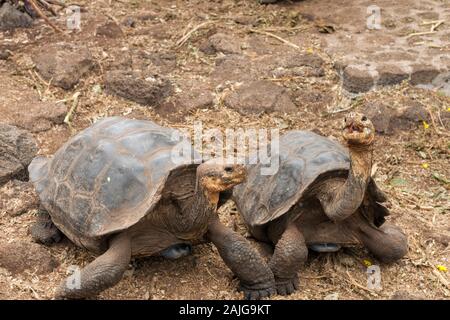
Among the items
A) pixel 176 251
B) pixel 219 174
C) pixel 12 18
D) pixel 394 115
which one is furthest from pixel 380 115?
pixel 12 18

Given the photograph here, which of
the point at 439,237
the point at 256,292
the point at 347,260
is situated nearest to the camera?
the point at 256,292

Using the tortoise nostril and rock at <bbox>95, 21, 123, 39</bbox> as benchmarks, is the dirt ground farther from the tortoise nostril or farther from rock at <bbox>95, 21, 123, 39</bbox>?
the tortoise nostril

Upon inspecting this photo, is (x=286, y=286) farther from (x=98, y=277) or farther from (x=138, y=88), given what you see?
(x=138, y=88)

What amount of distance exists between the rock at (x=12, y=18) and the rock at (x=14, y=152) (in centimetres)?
200

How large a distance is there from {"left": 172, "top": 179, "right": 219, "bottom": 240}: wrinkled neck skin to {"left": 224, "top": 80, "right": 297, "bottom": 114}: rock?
83.4 inches

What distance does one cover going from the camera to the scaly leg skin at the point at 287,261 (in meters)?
3.60

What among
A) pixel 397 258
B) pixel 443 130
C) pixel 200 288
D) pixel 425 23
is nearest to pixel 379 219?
pixel 397 258

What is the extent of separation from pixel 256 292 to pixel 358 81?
266cm

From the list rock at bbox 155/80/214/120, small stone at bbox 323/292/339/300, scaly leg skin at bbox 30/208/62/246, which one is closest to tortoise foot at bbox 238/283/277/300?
small stone at bbox 323/292/339/300

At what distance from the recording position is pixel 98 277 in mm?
3287

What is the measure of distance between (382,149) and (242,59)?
1.57 m

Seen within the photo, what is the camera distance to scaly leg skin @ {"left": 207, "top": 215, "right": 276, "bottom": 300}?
3.47 m

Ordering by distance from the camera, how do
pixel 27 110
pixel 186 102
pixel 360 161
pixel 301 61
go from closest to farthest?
pixel 360 161 < pixel 27 110 < pixel 186 102 < pixel 301 61

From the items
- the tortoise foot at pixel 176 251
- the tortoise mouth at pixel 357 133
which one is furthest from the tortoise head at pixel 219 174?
the tortoise foot at pixel 176 251
